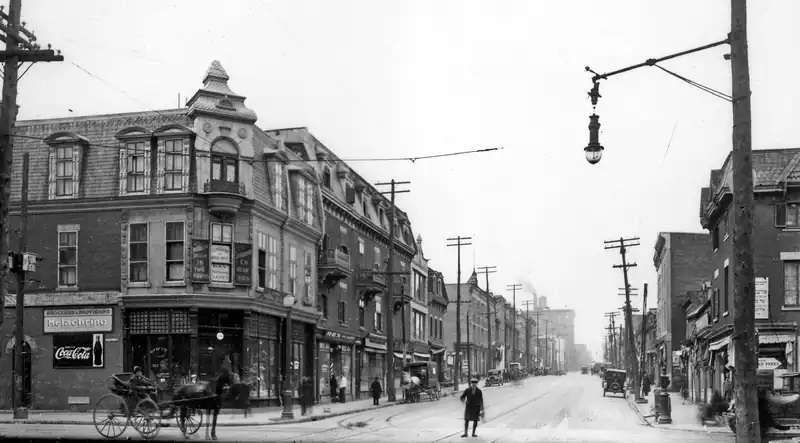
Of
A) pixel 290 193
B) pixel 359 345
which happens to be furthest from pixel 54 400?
pixel 359 345

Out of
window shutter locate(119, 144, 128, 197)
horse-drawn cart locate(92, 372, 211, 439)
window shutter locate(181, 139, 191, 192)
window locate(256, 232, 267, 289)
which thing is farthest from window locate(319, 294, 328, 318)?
horse-drawn cart locate(92, 372, 211, 439)

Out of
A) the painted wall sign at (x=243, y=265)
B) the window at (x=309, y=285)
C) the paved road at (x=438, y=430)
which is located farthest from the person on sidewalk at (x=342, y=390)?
the painted wall sign at (x=243, y=265)

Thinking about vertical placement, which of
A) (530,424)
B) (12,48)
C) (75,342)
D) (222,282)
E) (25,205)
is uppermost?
(12,48)

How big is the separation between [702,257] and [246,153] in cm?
5161

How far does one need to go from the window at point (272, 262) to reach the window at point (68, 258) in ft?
26.1

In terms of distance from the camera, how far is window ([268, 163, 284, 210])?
1622 inches

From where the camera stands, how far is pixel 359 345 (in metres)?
55.7

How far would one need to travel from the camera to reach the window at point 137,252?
121ft

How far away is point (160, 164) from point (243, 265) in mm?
5210

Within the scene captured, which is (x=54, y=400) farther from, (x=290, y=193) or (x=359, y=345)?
(x=359, y=345)

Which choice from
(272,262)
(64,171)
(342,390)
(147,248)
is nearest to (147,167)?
(147,248)

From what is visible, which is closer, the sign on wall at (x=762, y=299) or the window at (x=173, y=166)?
the window at (x=173, y=166)

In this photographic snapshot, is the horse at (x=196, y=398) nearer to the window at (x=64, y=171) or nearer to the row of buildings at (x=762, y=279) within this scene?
the row of buildings at (x=762, y=279)

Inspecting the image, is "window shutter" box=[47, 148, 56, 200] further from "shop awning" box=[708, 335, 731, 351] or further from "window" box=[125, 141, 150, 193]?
"shop awning" box=[708, 335, 731, 351]
